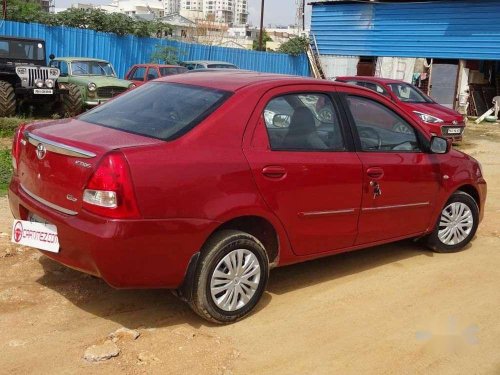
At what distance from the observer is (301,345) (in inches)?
147

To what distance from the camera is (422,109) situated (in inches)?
528

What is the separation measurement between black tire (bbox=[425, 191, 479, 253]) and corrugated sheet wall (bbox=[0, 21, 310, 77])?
17589 millimetres

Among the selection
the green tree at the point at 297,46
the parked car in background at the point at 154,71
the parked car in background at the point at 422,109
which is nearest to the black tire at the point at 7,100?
the parked car in background at the point at 154,71

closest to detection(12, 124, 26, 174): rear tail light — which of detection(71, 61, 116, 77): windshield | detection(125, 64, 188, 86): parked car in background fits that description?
detection(71, 61, 116, 77): windshield

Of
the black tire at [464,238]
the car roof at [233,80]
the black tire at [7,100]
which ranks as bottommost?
the black tire at [464,238]

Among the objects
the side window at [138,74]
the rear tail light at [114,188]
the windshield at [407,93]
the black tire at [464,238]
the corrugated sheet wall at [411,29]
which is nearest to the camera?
the rear tail light at [114,188]

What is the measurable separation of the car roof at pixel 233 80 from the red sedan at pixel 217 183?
→ 2 cm

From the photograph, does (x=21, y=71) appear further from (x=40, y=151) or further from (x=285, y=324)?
(x=285, y=324)

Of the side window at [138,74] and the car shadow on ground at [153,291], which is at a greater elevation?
the side window at [138,74]

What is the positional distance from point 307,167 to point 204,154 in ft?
2.79

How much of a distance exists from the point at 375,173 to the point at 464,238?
67.0 inches

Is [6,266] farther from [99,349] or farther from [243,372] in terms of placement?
[243,372]

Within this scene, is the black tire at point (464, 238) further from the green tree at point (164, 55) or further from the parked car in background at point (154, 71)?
the green tree at point (164, 55)

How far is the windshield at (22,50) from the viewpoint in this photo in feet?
45.5
